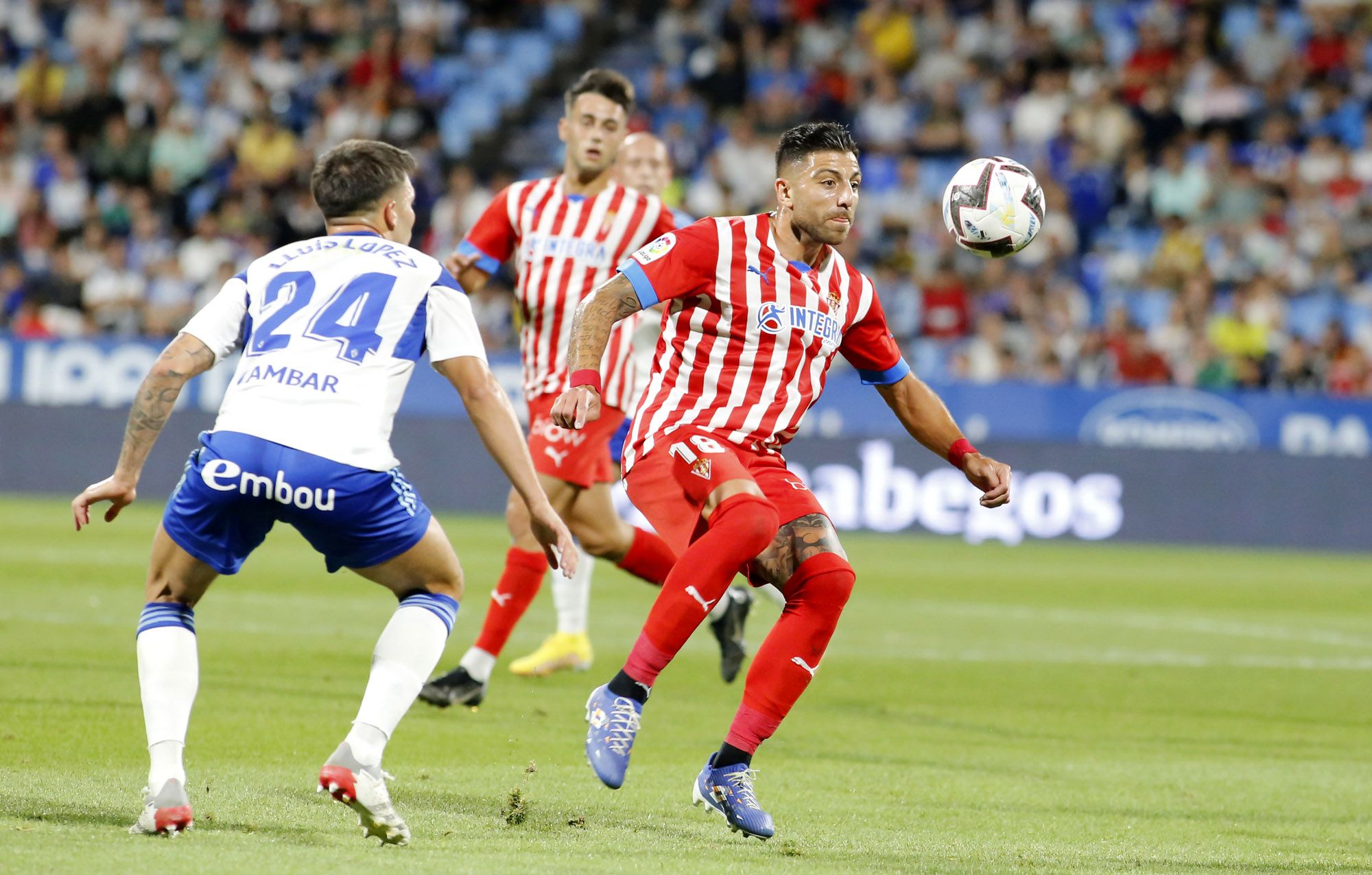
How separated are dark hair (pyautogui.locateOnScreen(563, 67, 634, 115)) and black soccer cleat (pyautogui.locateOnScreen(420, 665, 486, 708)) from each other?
2.70 m

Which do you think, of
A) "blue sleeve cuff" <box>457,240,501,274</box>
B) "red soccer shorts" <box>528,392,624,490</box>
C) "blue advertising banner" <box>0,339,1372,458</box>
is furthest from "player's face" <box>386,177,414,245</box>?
"blue advertising banner" <box>0,339,1372,458</box>

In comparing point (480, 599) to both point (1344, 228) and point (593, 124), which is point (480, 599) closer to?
point (593, 124)

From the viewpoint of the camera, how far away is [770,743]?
702 cm

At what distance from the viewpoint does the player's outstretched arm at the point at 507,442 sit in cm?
470

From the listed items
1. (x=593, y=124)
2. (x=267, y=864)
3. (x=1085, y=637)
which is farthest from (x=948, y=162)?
(x=267, y=864)

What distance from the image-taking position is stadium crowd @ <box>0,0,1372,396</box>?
19922 millimetres

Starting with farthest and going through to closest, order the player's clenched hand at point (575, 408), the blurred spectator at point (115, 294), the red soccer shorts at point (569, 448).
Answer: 1. the blurred spectator at point (115, 294)
2. the red soccer shorts at point (569, 448)
3. the player's clenched hand at point (575, 408)

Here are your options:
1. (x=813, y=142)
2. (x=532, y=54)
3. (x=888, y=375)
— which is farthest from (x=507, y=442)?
(x=532, y=54)

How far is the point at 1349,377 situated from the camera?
746 inches

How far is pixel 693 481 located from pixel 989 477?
1.09 meters

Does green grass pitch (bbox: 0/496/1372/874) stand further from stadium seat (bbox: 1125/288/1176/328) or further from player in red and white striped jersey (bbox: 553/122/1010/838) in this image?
stadium seat (bbox: 1125/288/1176/328)

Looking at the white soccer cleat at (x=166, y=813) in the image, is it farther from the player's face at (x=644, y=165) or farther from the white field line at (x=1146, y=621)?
the white field line at (x=1146, y=621)

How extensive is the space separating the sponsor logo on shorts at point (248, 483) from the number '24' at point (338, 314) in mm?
354

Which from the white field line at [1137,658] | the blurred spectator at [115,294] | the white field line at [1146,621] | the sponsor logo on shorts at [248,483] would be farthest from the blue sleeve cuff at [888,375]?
the blurred spectator at [115,294]
